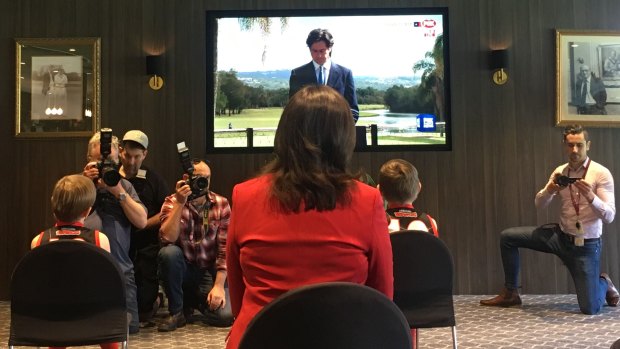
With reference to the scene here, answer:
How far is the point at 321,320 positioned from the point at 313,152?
0.41 m

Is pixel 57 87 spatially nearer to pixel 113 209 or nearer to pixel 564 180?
pixel 113 209

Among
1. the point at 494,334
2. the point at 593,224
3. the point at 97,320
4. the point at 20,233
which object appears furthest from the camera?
the point at 20,233

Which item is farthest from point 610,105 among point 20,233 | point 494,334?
point 20,233

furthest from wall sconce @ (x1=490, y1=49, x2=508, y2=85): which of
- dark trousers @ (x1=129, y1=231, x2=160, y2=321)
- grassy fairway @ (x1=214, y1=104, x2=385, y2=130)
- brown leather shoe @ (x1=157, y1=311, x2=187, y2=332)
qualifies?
brown leather shoe @ (x1=157, y1=311, x2=187, y2=332)

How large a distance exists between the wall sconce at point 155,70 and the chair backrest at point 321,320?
3.93 meters

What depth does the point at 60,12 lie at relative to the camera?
4.64 meters

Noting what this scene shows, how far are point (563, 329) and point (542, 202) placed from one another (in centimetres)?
110

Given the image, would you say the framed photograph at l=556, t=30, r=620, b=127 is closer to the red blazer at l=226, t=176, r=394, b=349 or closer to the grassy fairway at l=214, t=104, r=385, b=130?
the grassy fairway at l=214, t=104, r=385, b=130

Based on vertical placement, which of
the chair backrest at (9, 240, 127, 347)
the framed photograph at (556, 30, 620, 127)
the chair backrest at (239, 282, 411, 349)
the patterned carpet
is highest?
the framed photograph at (556, 30, 620, 127)

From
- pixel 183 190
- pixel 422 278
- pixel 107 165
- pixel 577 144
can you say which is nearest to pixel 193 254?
pixel 183 190

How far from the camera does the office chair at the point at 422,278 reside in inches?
84.6

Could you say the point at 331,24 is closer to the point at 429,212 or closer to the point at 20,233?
the point at 429,212

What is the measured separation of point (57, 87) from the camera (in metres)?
4.59

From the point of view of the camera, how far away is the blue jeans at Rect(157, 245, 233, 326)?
3.50 m
